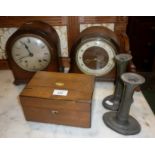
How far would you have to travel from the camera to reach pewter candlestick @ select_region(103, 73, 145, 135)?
0.61 meters

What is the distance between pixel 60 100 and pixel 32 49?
378mm

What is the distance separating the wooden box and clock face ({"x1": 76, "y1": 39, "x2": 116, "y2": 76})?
17 centimetres

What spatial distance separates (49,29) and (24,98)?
44cm

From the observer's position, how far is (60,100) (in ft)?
2.13

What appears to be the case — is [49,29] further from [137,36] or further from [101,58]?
[137,36]

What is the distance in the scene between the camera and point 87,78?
0.76 meters

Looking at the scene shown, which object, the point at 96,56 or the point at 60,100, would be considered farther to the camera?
the point at 96,56

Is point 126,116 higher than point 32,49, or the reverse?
point 32,49

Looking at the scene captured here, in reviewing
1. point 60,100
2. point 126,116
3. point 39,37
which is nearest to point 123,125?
point 126,116

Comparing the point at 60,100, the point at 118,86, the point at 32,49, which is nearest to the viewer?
the point at 60,100

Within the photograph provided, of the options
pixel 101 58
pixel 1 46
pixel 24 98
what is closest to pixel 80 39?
pixel 101 58

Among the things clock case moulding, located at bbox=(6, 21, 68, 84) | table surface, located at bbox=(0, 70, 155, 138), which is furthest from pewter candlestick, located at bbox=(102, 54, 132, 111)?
clock case moulding, located at bbox=(6, 21, 68, 84)

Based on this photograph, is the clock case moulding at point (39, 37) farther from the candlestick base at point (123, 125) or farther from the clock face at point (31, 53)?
the candlestick base at point (123, 125)

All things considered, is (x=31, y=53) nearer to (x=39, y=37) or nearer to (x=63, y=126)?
(x=39, y=37)
